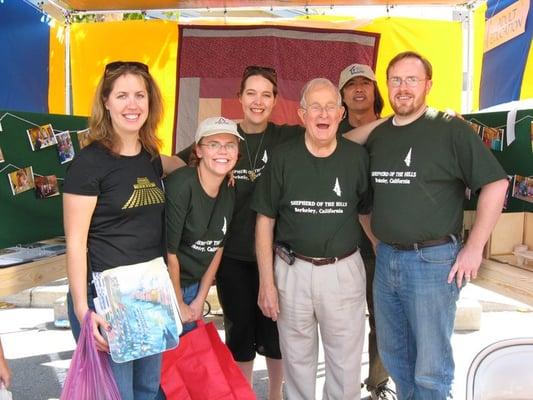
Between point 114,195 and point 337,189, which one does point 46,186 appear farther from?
point 337,189

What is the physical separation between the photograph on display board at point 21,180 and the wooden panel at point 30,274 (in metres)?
0.49

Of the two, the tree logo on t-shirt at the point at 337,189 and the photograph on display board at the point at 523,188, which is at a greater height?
the photograph on display board at the point at 523,188

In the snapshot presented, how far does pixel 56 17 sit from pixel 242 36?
4.91ft

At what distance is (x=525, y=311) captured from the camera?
5.02 meters

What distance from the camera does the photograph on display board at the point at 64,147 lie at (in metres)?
3.21

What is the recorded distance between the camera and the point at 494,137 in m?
2.86

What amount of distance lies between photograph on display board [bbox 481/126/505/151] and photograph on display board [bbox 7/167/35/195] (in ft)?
8.66

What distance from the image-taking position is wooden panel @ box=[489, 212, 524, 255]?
2.54m

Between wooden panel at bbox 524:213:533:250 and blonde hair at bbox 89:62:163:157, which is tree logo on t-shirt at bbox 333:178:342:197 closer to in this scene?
blonde hair at bbox 89:62:163:157

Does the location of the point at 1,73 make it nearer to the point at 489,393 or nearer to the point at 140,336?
the point at 140,336

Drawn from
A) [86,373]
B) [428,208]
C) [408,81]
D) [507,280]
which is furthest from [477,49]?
[86,373]

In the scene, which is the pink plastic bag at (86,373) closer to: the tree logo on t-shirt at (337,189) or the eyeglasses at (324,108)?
the tree logo on t-shirt at (337,189)

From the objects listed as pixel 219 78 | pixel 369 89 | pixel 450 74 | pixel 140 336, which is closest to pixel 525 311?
pixel 450 74

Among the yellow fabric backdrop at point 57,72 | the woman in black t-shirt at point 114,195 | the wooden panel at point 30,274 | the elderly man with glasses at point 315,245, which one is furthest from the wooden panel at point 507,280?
the yellow fabric backdrop at point 57,72
